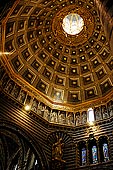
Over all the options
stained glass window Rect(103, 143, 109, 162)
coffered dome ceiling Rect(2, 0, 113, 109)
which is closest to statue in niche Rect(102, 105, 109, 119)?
coffered dome ceiling Rect(2, 0, 113, 109)

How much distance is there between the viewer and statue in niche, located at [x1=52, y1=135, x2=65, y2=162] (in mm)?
18094

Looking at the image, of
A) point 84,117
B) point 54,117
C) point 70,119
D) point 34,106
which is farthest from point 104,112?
point 34,106

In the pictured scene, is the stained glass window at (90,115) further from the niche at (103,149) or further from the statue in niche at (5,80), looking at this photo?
the statue in niche at (5,80)

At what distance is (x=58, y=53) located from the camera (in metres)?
24.6

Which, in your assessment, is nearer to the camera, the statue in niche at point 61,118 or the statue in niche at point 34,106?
the statue in niche at point 34,106

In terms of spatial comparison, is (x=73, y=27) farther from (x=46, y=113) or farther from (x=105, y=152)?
(x=105, y=152)

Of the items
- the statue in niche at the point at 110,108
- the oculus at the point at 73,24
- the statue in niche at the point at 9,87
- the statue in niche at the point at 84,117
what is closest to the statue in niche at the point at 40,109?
the statue in niche at the point at 9,87

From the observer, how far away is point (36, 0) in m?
21.2

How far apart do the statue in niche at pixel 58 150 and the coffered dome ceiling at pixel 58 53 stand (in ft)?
13.5

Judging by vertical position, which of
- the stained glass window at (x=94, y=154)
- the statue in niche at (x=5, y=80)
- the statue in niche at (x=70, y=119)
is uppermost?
the statue in niche at (x=5, y=80)

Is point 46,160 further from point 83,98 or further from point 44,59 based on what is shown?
point 44,59

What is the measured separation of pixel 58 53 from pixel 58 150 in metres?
9.65

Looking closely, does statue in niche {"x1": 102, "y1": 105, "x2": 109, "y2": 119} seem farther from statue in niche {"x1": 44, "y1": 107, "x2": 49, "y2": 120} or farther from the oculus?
the oculus

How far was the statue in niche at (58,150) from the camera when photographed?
18.1 metres
